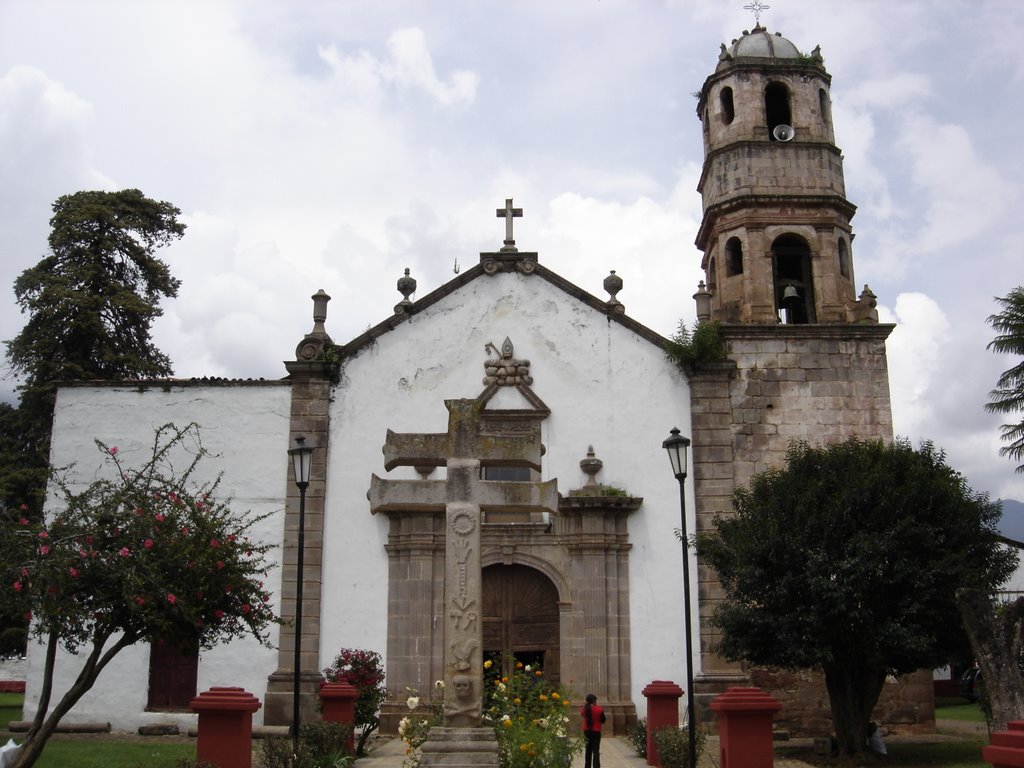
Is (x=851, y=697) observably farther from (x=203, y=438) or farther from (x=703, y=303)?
(x=203, y=438)

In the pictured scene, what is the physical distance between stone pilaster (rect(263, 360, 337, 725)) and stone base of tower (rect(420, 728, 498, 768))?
26.3 feet

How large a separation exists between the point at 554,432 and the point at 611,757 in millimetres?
6202

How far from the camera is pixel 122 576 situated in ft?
35.2

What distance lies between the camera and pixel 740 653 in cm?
1515

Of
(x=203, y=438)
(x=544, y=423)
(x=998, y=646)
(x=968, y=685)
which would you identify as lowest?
(x=968, y=685)

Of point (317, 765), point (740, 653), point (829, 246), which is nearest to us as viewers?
point (317, 765)

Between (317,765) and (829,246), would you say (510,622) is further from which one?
(829,246)

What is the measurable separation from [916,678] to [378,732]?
946cm

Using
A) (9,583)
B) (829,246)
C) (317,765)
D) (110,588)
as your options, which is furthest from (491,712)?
(829,246)

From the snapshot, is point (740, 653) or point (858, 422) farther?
point (858, 422)

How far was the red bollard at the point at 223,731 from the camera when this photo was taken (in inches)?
430

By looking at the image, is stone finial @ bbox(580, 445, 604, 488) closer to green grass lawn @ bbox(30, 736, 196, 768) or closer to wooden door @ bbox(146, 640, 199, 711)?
wooden door @ bbox(146, 640, 199, 711)

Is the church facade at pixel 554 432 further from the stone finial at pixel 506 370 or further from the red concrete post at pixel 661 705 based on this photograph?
the red concrete post at pixel 661 705


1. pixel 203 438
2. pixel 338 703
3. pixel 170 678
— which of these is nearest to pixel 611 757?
pixel 338 703
